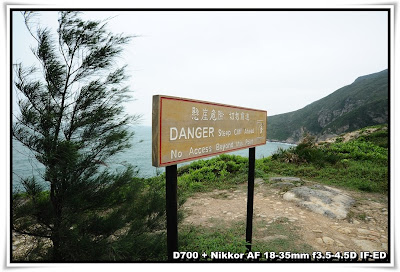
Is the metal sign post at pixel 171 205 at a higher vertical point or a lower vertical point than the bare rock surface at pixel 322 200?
higher

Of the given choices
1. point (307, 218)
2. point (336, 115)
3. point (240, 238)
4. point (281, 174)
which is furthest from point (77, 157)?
point (336, 115)

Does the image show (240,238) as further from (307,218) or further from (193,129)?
(193,129)

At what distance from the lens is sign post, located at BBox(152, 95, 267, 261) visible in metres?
1.40

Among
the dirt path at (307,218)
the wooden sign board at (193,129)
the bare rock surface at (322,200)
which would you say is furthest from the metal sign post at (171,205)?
the bare rock surface at (322,200)

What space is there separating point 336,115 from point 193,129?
5347cm

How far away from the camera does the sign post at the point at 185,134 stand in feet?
4.58

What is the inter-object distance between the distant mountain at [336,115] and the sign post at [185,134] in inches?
966

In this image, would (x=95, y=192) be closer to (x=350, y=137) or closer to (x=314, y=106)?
(x=350, y=137)

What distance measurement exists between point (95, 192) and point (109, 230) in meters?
0.47

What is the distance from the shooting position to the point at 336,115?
46.1 metres

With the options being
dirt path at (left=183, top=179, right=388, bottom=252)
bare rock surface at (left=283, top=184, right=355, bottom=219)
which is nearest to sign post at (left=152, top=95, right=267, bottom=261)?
dirt path at (left=183, top=179, right=388, bottom=252)

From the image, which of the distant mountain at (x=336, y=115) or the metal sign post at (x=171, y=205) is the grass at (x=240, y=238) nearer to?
the metal sign post at (x=171, y=205)

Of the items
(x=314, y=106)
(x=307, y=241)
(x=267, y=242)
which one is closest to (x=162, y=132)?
(x=267, y=242)

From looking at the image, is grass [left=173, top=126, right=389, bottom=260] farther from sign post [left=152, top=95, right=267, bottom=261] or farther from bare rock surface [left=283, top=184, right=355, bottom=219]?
sign post [left=152, top=95, right=267, bottom=261]
